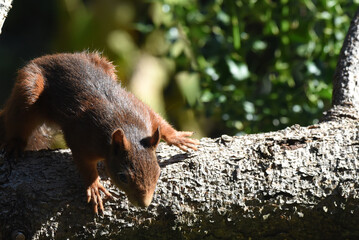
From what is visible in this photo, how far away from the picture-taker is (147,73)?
20.4 ft

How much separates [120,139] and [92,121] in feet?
0.95

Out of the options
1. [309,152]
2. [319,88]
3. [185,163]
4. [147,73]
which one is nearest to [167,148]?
[185,163]

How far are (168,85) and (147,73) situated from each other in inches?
13.7

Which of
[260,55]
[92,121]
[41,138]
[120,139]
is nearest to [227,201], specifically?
[120,139]

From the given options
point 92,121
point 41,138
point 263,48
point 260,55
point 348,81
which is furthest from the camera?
point 260,55

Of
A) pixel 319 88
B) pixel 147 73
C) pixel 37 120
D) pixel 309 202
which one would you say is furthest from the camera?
pixel 147 73

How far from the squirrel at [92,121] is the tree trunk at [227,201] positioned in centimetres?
10

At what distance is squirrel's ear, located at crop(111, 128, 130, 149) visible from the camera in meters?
2.45

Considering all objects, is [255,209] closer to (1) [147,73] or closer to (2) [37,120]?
(2) [37,120]

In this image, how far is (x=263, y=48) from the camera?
13.9ft

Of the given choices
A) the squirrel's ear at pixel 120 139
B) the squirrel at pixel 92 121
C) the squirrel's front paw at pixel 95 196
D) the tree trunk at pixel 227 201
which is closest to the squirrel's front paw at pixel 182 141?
the squirrel at pixel 92 121

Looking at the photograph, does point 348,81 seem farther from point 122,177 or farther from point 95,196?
point 95,196

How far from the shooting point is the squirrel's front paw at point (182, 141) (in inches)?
107

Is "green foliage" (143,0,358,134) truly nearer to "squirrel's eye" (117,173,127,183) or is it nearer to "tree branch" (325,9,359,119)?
"tree branch" (325,9,359,119)
